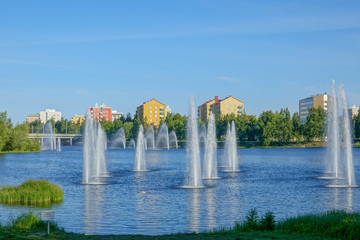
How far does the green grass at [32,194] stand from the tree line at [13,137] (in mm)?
85713

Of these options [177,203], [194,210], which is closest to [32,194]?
[177,203]

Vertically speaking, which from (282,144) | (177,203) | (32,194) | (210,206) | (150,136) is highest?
(150,136)

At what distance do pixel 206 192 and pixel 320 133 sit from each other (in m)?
125

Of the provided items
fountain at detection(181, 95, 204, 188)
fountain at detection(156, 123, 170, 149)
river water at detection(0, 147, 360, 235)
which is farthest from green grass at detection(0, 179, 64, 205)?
fountain at detection(156, 123, 170, 149)

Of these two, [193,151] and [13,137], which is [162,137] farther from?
[193,151]

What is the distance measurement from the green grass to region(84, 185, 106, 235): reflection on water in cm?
230

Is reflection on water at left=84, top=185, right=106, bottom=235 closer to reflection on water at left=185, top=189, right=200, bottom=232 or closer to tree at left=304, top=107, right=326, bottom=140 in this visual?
reflection on water at left=185, top=189, right=200, bottom=232

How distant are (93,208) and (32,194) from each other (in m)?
4.95

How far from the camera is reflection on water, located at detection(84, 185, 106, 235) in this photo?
974 inches

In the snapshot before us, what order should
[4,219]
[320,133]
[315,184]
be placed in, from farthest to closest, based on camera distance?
[320,133] < [315,184] < [4,219]

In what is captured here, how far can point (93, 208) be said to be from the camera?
31.3 m

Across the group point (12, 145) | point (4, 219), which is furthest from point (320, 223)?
point (12, 145)

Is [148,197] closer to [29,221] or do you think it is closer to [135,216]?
[135,216]

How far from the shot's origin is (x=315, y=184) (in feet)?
150
